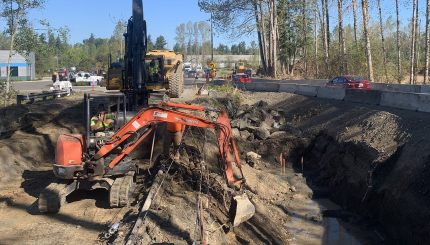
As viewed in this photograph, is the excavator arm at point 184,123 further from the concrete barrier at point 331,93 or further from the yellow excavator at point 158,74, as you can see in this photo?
the concrete barrier at point 331,93

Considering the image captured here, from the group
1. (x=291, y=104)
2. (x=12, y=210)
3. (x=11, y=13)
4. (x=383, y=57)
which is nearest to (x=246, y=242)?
(x=12, y=210)

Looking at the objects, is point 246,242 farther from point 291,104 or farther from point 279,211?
point 291,104

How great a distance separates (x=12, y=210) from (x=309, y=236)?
7.19m

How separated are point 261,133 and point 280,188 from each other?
6.83 meters

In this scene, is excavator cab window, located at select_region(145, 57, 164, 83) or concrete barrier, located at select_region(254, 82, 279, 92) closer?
excavator cab window, located at select_region(145, 57, 164, 83)

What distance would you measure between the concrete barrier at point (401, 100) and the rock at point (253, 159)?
20.9ft

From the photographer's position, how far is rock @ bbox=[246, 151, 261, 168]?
62.6 ft

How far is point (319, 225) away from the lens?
13727mm

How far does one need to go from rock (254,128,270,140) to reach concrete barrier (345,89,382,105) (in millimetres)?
5092

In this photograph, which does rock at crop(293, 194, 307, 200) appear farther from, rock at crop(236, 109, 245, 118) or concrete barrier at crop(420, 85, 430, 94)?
concrete barrier at crop(420, 85, 430, 94)

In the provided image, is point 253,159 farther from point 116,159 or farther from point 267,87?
point 267,87

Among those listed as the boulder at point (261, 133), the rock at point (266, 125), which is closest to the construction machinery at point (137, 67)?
the boulder at point (261, 133)

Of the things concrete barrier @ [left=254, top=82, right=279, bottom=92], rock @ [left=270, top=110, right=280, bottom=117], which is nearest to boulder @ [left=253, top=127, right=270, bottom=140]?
rock @ [left=270, top=110, right=280, bottom=117]

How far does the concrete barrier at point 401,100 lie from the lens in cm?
1986
